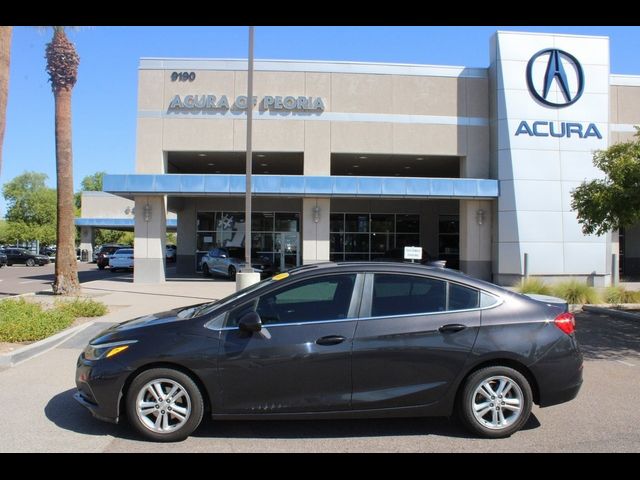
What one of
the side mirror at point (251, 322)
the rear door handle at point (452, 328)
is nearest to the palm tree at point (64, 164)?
the side mirror at point (251, 322)

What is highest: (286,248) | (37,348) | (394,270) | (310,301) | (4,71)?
(4,71)

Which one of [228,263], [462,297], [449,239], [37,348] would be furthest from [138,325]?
[449,239]

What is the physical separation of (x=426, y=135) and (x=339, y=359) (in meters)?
→ 18.9

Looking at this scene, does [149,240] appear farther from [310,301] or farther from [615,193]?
[310,301]

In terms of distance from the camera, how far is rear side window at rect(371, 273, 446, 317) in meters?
4.65

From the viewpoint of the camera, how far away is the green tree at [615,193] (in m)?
9.69

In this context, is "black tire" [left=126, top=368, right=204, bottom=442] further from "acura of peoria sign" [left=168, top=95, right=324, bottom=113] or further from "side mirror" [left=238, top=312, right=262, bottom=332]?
"acura of peoria sign" [left=168, top=95, right=324, bottom=113]

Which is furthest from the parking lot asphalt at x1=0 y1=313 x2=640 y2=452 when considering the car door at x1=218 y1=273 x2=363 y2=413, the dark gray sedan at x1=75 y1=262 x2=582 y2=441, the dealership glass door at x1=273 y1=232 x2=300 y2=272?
the dealership glass door at x1=273 y1=232 x2=300 y2=272

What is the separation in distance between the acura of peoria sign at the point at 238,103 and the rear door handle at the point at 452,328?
18244 millimetres

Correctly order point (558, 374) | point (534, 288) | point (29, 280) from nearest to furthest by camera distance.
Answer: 1. point (558, 374)
2. point (534, 288)
3. point (29, 280)

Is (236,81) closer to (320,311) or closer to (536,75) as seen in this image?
(536,75)

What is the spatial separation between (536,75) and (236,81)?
40.7ft

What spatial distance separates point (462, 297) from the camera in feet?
15.6
